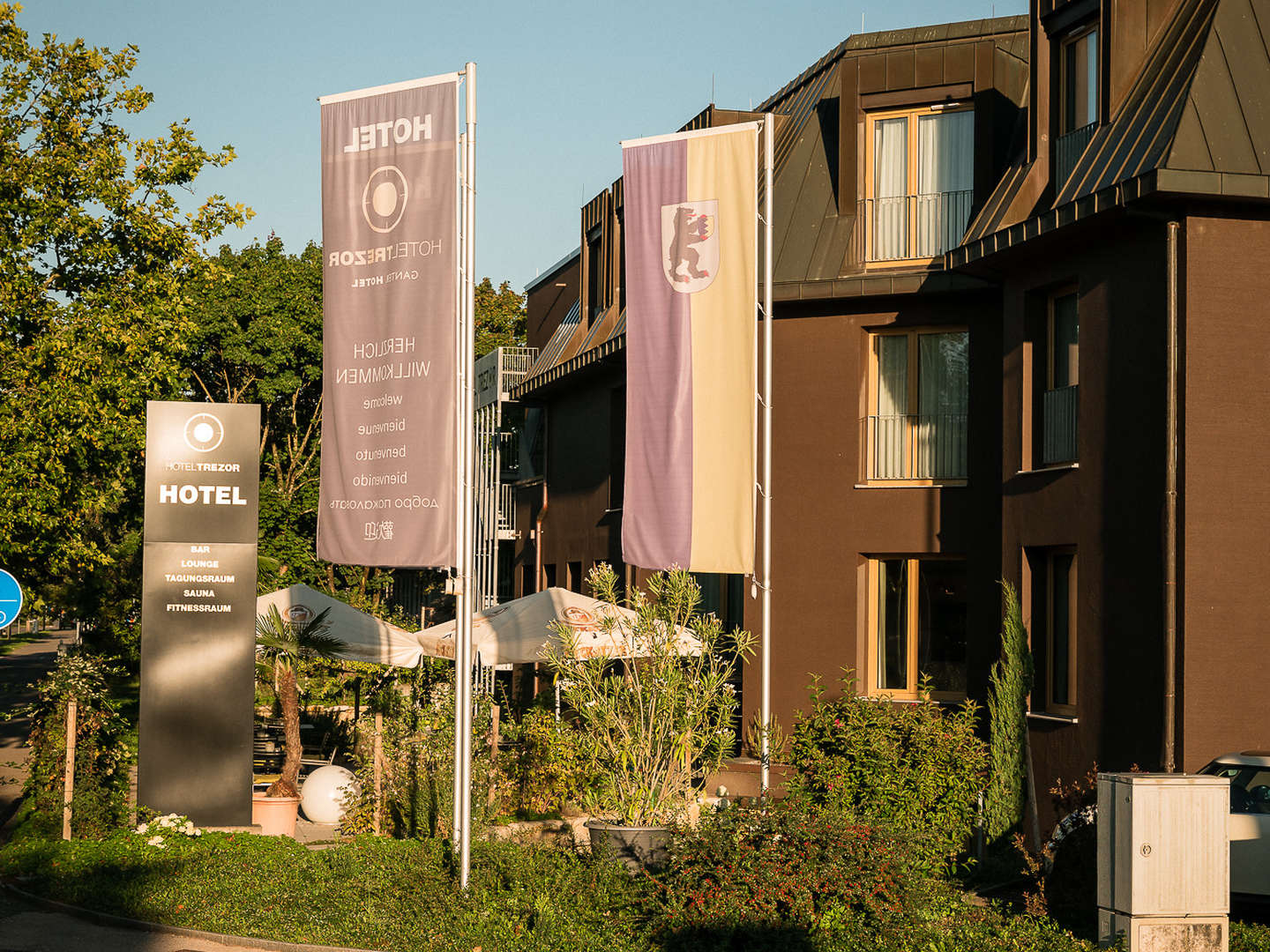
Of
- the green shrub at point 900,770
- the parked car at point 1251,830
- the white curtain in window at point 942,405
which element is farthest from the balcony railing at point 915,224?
the parked car at point 1251,830

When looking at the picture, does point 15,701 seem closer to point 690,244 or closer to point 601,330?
point 601,330

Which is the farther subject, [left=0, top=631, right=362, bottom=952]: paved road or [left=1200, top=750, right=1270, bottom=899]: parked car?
[left=1200, top=750, right=1270, bottom=899]: parked car

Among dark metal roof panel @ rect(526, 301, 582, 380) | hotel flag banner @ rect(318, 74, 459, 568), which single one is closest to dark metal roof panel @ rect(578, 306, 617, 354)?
dark metal roof panel @ rect(526, 301, 582, 380)

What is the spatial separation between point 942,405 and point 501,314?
41128mm

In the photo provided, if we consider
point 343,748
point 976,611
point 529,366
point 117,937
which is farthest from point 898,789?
point 529,366

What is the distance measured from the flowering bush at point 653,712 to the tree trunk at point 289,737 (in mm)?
4911

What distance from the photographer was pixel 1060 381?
16.4 m

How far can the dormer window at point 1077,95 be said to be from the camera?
16094 millimetres

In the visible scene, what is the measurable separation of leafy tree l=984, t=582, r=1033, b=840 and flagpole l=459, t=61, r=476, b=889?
5.49m

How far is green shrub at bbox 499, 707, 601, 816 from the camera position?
16859 mm

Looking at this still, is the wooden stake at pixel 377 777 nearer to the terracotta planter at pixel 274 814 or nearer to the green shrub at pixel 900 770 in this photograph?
the terracotta planter at pixel 274 814

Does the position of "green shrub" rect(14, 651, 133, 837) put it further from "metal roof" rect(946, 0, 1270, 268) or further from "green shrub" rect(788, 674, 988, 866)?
"metal roof" rect(946, 0, 1270, 268)

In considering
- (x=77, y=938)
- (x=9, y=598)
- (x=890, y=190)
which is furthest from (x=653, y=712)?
(x=890, y=190)

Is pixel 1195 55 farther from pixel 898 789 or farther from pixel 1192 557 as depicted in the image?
pixel 898 789
